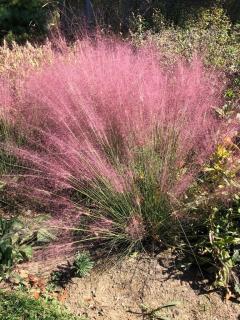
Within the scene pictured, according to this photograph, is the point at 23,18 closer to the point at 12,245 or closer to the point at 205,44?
the point at 205,44

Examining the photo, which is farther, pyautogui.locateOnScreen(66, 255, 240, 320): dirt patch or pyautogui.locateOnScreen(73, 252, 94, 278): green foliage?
pyautogui.locateOnScreen(73, 252, 94, 278): green foliage

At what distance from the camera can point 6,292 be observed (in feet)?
8.71

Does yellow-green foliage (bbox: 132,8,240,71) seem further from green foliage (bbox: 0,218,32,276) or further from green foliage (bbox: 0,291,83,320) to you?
green foliage (bbox: 0,291,83,320)

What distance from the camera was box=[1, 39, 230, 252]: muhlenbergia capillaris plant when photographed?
2.79 metres

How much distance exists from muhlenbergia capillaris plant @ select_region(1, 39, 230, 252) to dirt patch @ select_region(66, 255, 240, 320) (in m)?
0.19

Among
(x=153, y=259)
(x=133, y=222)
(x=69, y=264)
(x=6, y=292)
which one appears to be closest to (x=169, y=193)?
(x=133, y=222)

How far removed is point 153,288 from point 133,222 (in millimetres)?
391

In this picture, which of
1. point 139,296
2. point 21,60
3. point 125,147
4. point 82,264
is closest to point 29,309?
point 82,264

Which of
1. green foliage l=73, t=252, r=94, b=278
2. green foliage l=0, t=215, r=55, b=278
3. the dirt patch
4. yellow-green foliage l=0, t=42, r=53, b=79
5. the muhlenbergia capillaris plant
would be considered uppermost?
yellow-green foliage l=0, t=42, r=53, b=79

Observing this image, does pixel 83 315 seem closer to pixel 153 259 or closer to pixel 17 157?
pixel 153 259

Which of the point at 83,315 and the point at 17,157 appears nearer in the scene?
the point at 83,315

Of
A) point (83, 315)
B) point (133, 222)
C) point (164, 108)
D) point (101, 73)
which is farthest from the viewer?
point (101, 73)

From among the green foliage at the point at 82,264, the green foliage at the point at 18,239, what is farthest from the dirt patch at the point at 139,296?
the green foliage at the point at 18,239

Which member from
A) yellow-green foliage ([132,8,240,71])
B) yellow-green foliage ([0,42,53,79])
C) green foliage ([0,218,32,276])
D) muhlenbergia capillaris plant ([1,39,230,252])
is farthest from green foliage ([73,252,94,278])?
yellow-green foliage ([132,8,240,71])
